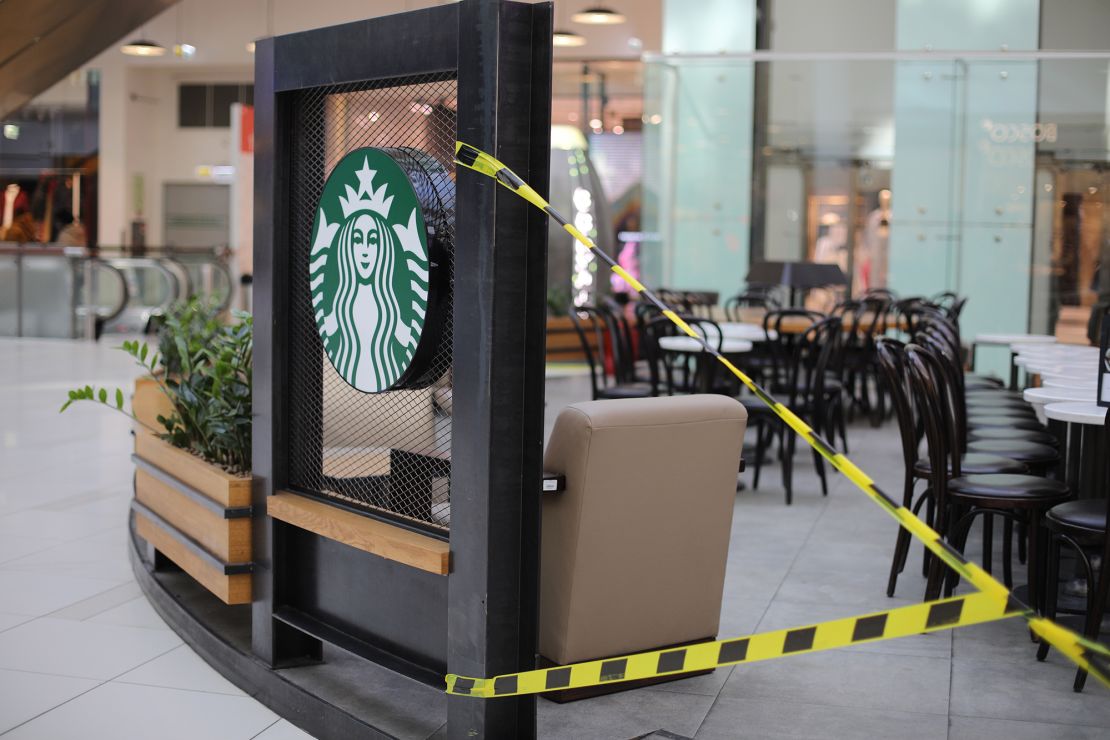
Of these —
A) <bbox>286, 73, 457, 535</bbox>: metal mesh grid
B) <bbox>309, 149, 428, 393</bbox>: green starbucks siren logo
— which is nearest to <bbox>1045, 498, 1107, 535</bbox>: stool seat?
<bbox>286, 73, 457, 535</bbox>: metal mesh grid

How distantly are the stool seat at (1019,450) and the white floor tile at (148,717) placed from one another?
9.26 feet

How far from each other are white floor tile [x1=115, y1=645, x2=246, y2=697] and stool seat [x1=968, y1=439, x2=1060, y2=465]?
281cm

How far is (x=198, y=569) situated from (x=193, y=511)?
0.61 ft

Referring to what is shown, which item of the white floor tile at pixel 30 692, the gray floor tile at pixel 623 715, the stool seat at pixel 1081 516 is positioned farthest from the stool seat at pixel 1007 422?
the white floor tile at pixel 30 692

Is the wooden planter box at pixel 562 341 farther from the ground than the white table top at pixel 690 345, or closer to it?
closer to it

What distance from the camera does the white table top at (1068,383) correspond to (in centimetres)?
429

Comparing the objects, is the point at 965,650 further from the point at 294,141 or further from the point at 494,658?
the point at 294,141

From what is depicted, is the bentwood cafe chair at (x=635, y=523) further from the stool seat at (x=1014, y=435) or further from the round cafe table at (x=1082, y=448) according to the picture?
the stool seat at (x=1014, y=435)

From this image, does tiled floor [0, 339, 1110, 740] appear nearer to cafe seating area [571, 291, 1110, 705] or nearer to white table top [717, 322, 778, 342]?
cafe seating area [571, 291, 1110, 705]

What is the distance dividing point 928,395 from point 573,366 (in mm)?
8138

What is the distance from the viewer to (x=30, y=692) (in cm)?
304

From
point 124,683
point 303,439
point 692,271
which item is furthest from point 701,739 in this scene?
point 692,271

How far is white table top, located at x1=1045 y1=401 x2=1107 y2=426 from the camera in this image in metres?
3.39

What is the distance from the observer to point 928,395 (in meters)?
3.72
